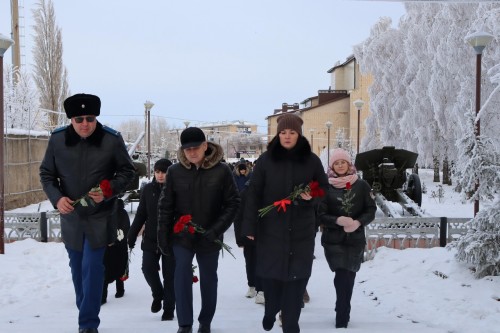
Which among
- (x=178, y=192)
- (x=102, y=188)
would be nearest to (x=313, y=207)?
(x=178, y=192)

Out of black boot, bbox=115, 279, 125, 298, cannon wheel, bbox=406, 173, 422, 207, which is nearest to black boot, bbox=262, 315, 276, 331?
black boot, bbox=115, 279, 125, 298

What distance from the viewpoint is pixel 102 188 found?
3.71 metres

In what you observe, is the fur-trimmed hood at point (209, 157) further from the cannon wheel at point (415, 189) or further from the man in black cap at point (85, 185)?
the cannon wheel at point (415, 189)

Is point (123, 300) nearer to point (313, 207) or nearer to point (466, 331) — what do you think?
point (313, 207)

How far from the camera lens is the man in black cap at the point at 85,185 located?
3.77 meters

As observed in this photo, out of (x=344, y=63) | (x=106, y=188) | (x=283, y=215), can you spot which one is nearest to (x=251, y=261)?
(x=283, y=215)

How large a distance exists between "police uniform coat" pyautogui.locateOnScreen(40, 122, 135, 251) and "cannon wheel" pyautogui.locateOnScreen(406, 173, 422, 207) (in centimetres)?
1150

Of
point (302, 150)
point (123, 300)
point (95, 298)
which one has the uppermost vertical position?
point (302, 150)

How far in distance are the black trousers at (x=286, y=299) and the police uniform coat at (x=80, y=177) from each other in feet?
4.23

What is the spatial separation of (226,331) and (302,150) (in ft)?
5.05

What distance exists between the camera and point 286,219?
12.5 ft

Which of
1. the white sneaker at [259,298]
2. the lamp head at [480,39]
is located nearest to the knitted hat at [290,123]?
the white sneaker at [259,298]

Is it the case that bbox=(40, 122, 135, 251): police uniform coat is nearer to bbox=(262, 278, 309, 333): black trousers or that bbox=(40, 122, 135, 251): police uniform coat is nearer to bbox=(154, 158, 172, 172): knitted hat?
bbox=(154, 158, 172, 172): knitted hat

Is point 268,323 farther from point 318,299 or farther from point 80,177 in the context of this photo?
point 318,299
